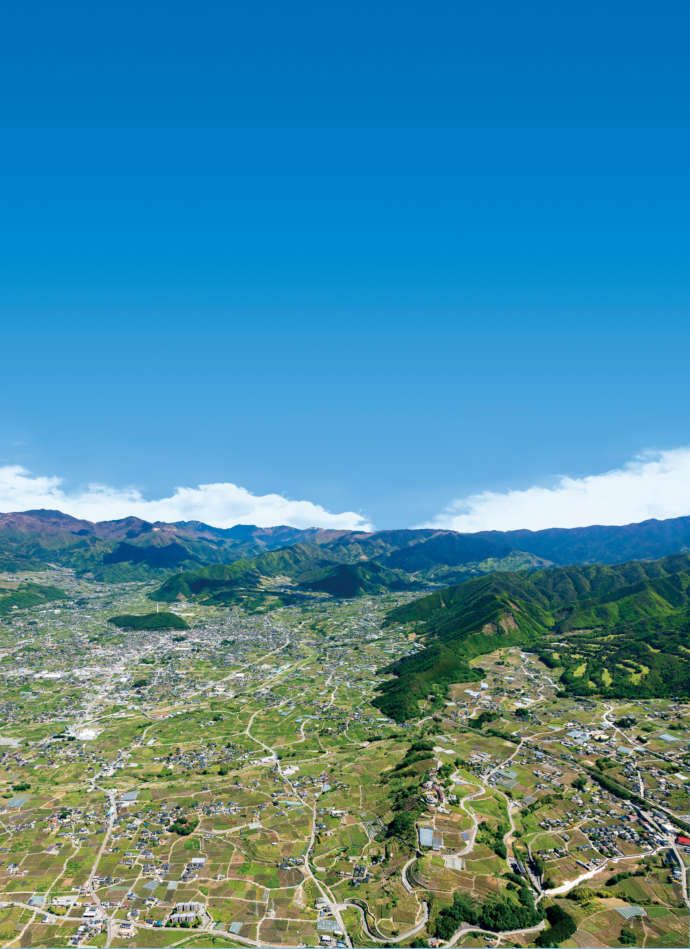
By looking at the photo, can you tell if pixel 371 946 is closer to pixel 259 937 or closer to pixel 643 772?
pixel 259 937

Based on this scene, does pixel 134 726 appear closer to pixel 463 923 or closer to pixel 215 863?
pixel 215 863

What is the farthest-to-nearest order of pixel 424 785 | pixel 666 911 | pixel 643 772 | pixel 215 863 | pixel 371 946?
pixel 643 772 < pixel 424 785 < pixel 215 863 < pixel 666 911 < pixel 371 946

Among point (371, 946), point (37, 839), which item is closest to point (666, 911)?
point (371, 946)

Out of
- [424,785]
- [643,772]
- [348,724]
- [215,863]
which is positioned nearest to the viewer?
[215,863]

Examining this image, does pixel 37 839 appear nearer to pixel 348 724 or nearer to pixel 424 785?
pixel 424 785

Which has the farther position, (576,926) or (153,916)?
(153,916)

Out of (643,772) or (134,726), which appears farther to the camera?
(134,726)

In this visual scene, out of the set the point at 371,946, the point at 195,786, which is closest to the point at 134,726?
the point at 195,786

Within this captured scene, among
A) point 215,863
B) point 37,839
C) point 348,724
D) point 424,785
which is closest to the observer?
point 215,863

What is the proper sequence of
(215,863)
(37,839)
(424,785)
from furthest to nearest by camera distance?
(424,785), (37,839), (215,863)
